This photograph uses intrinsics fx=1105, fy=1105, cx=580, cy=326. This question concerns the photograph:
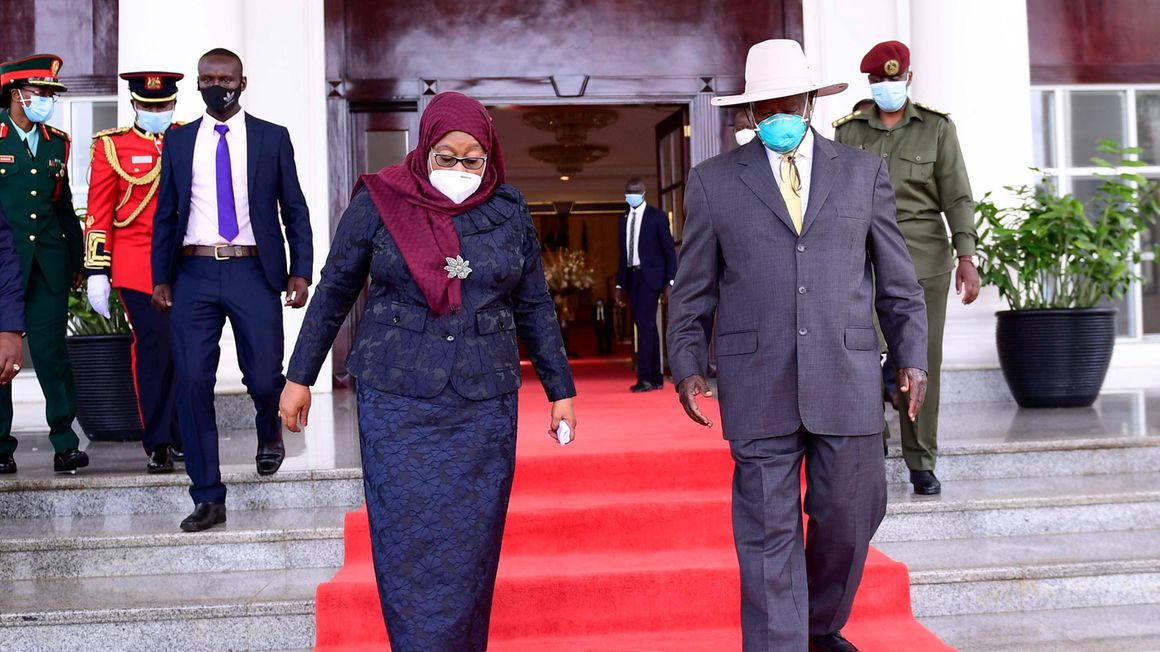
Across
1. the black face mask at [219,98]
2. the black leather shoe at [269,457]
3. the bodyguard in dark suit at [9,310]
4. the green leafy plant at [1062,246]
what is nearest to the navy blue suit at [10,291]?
the bodyguard in dark suit at [9,310]

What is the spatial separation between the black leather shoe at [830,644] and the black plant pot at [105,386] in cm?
413

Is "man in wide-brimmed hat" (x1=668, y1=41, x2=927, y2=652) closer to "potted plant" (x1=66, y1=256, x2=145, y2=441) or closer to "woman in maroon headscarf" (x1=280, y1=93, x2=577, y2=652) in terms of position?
"woman in maroon headscarf" (x1=280, y1=93, x2=577, y2=652)

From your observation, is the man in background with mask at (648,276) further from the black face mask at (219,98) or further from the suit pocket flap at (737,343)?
the suit pocket flap at (737,343)

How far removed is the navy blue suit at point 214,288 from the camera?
421 centimetres

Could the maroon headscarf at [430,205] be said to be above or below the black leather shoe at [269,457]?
above

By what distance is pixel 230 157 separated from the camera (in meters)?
4.41

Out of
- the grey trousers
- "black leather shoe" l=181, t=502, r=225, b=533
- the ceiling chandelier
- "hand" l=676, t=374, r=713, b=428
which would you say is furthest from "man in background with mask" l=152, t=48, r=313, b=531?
the ceiling chandelier

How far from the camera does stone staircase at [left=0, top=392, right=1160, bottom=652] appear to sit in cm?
367

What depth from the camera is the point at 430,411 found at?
275 cm

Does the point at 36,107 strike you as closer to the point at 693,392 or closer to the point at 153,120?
the point at 153,120

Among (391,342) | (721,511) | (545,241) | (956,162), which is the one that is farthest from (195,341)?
(545,241)

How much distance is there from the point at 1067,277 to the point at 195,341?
514 centimetres

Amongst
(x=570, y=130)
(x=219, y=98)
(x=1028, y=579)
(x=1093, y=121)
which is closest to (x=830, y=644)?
Answer: (x=1028, y=579)

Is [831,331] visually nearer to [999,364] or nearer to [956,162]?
[956,162]
